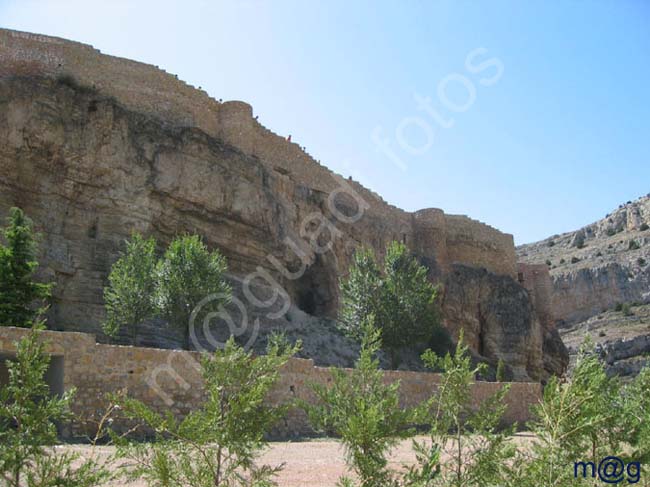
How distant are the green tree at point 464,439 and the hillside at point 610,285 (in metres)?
47.8

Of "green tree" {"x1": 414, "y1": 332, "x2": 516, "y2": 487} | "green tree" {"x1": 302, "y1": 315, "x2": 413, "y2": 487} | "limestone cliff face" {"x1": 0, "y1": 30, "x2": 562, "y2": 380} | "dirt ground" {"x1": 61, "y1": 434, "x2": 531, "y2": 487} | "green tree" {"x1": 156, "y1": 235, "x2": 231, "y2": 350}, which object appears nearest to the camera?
"green tree" {"x1": 302, "y1": 315, "x2": 413, "y2": 487}

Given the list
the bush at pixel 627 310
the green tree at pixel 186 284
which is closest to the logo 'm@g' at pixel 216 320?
the green tree at pixel 186 284

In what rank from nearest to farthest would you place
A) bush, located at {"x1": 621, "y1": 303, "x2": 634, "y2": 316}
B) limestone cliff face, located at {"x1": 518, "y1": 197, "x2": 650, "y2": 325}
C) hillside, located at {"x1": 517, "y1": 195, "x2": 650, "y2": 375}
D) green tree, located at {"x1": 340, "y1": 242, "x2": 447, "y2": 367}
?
green tree, located at {"x1": 340, "y1": 242, "x2": 447, "y2": 367} → hillside, located at {"x1": 517, "y1": 195, "x2": 650, "y2": 375} → bush, located at {"x1": 621, "y1": 303, "x2": 634, "y2": 316} → limestone cliff face, located at {"x1": 518, "y1": 197, "x2": 650, "y2": 325}

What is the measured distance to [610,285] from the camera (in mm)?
63125

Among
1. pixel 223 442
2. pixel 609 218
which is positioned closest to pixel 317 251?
pixel 223 442

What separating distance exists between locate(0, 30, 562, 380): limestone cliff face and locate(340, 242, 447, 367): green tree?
61.3 inches

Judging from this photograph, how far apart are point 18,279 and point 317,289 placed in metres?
14.6

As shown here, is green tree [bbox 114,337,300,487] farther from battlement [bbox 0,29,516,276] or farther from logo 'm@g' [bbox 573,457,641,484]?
battlement [bbox 0,29,516,276]

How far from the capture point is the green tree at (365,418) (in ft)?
16.2

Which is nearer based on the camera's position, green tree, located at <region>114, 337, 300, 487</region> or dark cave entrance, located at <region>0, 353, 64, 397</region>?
green tree, located at <region>114, 337, 300, 487</region>

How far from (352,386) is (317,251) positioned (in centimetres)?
2239

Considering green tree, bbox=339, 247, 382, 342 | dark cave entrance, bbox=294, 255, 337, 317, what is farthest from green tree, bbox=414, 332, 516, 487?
dark cave entrance, bbox=294, 255, 337, 317

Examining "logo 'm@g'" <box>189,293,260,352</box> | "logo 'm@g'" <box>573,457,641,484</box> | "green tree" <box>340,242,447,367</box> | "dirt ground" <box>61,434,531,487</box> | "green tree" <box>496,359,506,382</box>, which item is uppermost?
"green tree" <box>340,242,447,367</box>

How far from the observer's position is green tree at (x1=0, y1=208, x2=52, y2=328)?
14.8 m
